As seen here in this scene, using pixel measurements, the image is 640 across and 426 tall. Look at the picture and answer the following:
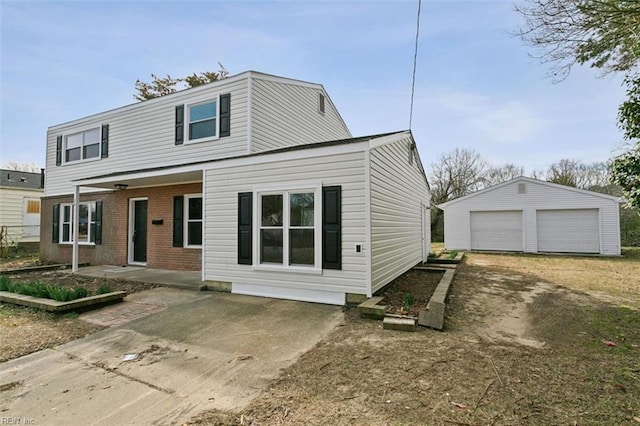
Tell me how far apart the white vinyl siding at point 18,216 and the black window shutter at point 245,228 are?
701 inches

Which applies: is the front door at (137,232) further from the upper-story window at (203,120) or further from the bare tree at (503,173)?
the bare tree at (503,173)

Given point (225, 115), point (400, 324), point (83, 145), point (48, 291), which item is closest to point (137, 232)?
point (83, 145)

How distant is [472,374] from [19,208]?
79.4 ft

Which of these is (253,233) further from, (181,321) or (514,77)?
(514,77)

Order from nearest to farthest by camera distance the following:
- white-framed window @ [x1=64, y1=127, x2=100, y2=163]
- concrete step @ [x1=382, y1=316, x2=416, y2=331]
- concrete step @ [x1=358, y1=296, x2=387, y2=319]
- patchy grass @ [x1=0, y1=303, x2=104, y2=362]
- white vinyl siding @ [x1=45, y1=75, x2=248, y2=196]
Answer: patchy grass @ [x1=0, y1=303, x2=104, y2=362]
concrete step @ [x1=382, y1=316, x2=416, y2=331]
concrete step @ [x1=358, y1=296, x2=387, y2=319]
white vinyl siding @ [x1=45, y1=75, x2=248, y2=196]
white-framed window @ [x1=64, y1=127, x2=100, y2=163]

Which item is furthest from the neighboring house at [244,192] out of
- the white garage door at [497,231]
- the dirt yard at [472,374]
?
the white garage door at [497,231]

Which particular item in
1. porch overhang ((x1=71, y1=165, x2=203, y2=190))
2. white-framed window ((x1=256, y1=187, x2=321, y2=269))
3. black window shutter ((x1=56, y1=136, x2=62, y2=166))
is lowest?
white-framed window ((x1=256, y1=187, x2=321, y2=269))

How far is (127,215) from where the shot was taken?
10648mm

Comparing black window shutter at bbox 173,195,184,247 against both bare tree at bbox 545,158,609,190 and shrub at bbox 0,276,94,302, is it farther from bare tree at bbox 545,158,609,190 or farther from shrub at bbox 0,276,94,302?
bare tree at bbox 545,158,609,190

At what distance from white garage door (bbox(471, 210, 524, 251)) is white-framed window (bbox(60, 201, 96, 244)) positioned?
18709 mm

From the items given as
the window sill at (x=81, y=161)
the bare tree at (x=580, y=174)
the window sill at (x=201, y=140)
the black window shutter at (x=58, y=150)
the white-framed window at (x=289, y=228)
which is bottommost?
the white-framed window at (x=289, y=228)

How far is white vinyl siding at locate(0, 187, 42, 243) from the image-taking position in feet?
56.0

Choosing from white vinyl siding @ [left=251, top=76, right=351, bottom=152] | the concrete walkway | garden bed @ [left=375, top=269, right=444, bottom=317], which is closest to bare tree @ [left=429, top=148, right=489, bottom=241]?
white vinyl siding @ [left=251, top=76, right=351, bottom=152]

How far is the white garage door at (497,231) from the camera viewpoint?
54.8 feet
